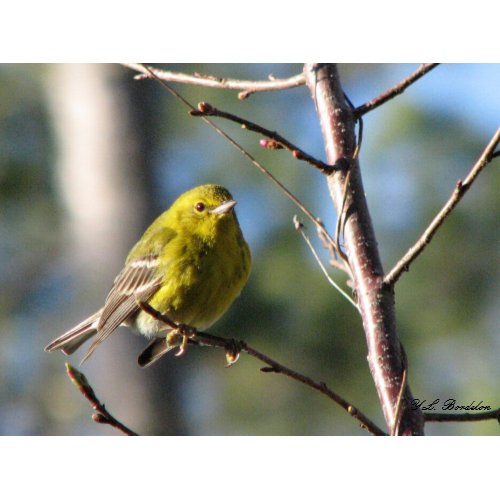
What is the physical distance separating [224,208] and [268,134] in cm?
117

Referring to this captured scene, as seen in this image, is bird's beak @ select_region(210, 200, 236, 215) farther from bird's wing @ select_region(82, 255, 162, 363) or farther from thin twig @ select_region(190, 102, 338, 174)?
thin twig @ select_region(190, 102, 338, 174)

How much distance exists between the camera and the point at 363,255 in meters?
2.14

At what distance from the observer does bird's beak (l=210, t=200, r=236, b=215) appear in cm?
307

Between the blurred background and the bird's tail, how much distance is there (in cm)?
92

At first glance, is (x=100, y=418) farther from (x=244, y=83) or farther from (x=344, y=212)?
(x=244, y=83)

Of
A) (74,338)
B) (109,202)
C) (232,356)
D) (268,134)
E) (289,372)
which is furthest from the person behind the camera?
(109,202)

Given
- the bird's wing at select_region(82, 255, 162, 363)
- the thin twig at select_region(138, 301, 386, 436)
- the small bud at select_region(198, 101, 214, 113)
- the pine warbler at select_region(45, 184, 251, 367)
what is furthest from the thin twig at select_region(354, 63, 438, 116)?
the bird's wing at select_region(82, 255, 162, 363)

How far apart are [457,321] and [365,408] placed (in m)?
0.66

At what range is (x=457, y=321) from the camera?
174 inches

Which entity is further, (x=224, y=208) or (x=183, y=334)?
(x=224, y=208)

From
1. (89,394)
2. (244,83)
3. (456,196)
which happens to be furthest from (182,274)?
(456,196)

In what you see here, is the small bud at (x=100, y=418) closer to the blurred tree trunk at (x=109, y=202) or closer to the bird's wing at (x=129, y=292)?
the bird's wing at (x=129, y=292)

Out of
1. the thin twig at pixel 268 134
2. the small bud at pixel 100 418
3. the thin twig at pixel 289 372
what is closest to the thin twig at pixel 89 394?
the small bud at pixel 100 418

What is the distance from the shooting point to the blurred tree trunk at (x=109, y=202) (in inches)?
266
